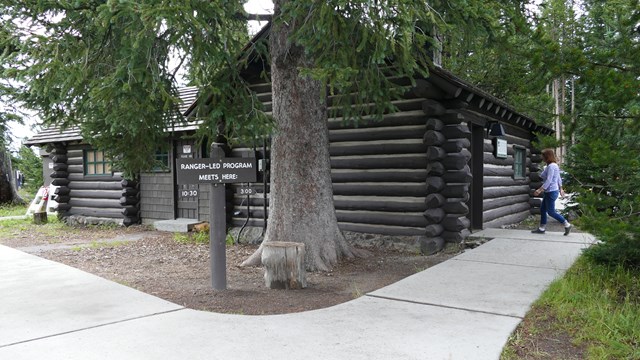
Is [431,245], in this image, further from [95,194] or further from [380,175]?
[95,194]

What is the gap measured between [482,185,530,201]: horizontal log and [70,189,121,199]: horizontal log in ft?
35.4

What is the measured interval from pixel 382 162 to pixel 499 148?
3.17 m

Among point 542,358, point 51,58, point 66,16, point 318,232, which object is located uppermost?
point 66,16

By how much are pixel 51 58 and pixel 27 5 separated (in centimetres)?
75

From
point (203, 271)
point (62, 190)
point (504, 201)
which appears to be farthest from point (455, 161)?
point (62, 190)

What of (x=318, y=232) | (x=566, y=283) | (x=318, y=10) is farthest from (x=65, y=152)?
(x=566, y=283)

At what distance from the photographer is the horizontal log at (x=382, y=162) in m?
8.93

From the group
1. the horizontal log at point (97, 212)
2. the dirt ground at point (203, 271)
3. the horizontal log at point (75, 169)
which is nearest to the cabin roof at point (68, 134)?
the horizontal log at point (75, 169)

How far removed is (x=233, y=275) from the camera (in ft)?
23.8

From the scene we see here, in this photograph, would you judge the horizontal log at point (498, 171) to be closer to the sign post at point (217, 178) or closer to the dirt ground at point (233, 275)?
the dirt ground at point (233, 275)

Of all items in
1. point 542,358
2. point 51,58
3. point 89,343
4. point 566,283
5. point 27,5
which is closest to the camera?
point 542,358

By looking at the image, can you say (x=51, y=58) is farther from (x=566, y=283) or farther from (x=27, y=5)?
(x=566, y=283)

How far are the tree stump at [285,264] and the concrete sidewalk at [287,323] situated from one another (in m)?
1.03

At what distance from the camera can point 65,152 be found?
1675 centimetres
